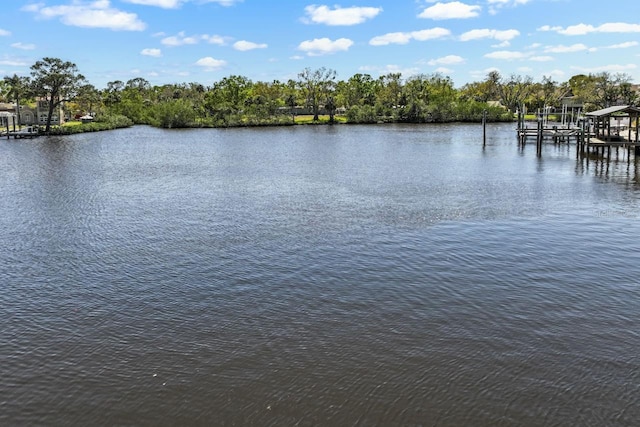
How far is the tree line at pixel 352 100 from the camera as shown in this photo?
109 meters

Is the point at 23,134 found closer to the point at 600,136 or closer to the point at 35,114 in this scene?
the point at 35,114

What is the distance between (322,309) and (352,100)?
120567 mm

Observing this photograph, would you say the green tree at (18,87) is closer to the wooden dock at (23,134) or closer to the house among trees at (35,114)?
the wooden dock at (23,134)

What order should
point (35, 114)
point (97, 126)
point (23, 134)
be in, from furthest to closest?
1. point (35, 114)
2. point (97, 126)
3. point (23, 134)

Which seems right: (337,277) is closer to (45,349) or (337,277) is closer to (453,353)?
(453,353)

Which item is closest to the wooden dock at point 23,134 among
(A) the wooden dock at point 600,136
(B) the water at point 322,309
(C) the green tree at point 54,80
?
(C) the green tree at point 54,80

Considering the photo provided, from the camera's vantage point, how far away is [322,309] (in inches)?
557

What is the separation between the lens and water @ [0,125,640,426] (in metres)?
A: 10.1

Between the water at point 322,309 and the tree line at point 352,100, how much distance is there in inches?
2926

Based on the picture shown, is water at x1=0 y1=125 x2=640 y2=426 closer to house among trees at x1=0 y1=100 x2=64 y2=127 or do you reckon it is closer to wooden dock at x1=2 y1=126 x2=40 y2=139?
wooden dock at x1=2 y1=126 x2=40 y2=139

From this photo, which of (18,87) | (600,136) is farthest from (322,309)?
(18,87)

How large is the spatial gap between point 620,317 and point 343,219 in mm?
12505

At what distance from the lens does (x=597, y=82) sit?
120 metres

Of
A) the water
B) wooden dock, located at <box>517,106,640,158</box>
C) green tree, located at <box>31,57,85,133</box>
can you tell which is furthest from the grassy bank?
wooden dock, located at <box>517,106,640,158</box>
